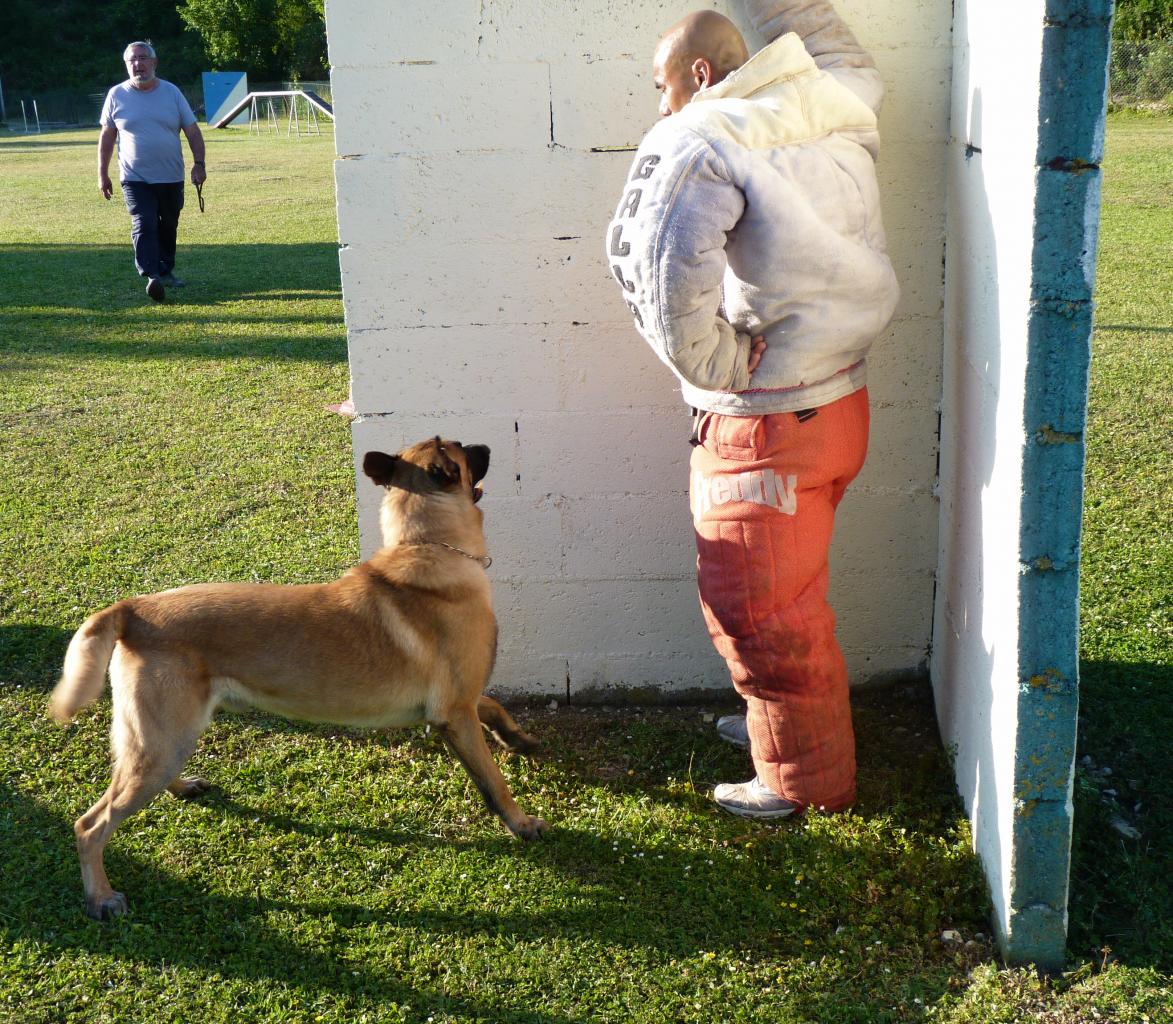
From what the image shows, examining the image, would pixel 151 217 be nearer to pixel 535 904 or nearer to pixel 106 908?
pixel 106 908

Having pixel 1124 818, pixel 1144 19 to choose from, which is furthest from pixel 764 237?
pixel 1144 19

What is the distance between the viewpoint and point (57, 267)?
14.4 m

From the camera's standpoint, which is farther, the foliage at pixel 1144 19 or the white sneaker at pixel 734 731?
the foliage at pixel 1144 19

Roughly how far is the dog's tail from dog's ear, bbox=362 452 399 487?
0.81 meters

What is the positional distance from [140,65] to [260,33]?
69856 mm

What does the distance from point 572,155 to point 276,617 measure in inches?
68.2

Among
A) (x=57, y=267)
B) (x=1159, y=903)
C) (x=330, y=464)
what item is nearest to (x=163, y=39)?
(x=57, y=267)

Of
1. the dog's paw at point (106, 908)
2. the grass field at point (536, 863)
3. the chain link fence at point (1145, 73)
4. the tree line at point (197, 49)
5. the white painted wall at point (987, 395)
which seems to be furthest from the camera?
the tree line at point (197, 49)

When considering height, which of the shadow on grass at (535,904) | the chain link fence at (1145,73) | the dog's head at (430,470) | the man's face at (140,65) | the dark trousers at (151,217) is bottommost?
the shadow on grass at (535,904)

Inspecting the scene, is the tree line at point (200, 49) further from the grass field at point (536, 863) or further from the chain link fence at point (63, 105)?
the grass field at point (536, 863)

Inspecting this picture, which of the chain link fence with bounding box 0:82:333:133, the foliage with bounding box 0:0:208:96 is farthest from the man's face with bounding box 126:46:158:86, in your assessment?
the foliage with bounding box 0:0:208:96

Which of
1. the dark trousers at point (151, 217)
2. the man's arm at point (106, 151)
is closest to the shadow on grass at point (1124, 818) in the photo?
the dark trousers at point (151, 217)

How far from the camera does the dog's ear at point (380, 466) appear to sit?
341cm

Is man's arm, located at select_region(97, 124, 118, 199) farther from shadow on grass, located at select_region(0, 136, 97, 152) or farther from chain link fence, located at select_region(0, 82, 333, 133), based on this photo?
chain link fence, located at select_region(0, 82, 333, 133)
